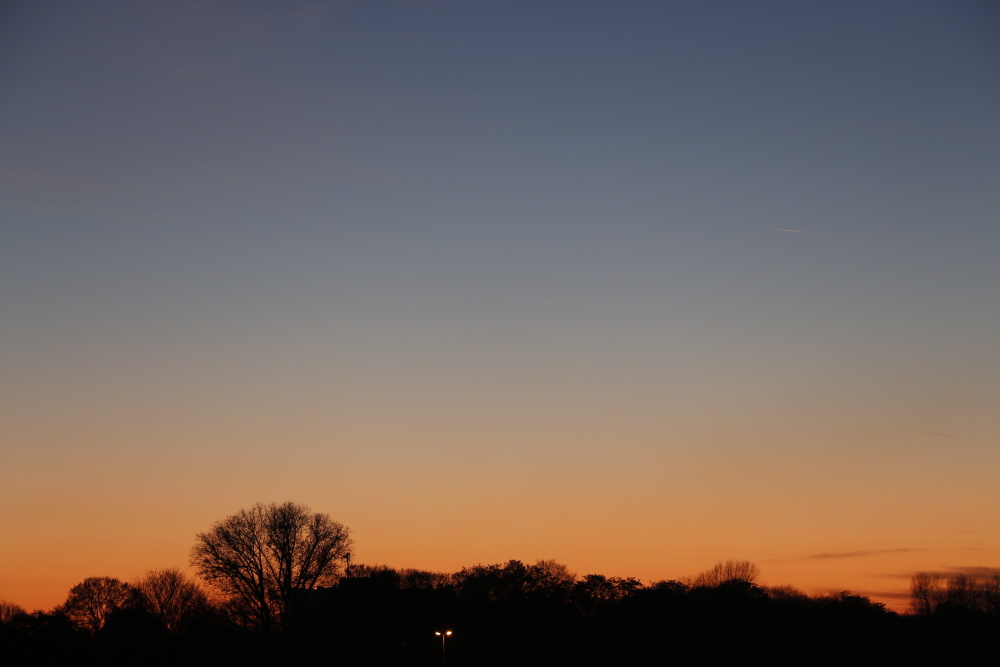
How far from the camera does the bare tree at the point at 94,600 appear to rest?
4616 inches

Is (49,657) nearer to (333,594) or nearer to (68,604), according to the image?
(68,604)

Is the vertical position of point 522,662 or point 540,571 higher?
point 540,571

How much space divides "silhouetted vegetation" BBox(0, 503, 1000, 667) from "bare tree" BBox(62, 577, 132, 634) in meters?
5.11

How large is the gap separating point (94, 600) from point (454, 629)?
5048 cm

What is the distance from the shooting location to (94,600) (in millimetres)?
120312

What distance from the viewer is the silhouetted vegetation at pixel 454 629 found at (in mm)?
96062

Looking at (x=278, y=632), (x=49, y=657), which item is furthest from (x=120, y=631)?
(x=278, y=632)

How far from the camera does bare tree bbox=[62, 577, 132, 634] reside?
11725cm

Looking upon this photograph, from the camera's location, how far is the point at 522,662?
3787 inches

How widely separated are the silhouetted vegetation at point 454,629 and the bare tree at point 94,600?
5110 mm

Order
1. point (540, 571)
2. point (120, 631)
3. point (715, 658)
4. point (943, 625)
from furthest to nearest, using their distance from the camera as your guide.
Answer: point (540, 571), point (943, 625), point (120, 631), point (715, 658)

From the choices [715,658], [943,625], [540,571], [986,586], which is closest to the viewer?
[715,658]

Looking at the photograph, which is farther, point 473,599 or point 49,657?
point 473,599

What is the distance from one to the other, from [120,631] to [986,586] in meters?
127
